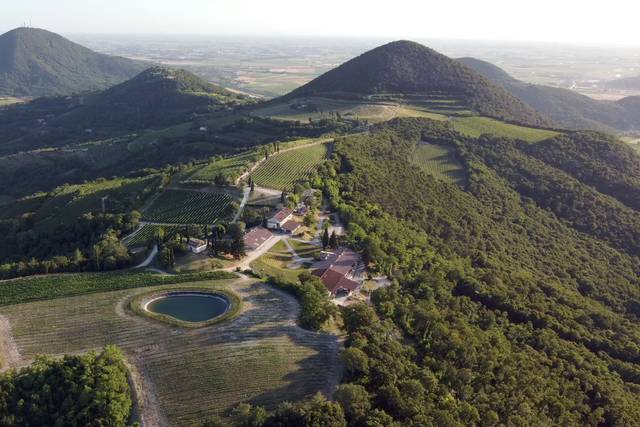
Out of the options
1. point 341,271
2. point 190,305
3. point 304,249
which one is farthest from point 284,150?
point 190,305

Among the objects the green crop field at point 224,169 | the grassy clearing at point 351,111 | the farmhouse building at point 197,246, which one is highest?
the grassy clearing at point 351,111

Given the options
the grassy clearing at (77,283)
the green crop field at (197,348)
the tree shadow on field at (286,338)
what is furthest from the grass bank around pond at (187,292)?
the grassy clearing at (77,283)

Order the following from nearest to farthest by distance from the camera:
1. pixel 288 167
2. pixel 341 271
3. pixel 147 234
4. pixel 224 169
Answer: pixel 341 271
pixel 147 234
pixel 224 169
pixel 288 167

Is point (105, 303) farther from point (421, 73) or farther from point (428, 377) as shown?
point (421, 73)

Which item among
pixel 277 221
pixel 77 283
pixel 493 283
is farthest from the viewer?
pixel 277 221

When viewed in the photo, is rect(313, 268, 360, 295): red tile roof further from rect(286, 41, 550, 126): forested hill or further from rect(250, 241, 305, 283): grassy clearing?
rect(286, 41, 550, 126): forested hill

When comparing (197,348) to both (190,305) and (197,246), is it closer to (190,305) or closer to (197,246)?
(190,305)

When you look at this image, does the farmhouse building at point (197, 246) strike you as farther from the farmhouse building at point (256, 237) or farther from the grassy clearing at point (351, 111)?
the grassy clearing at point (351, 111)
